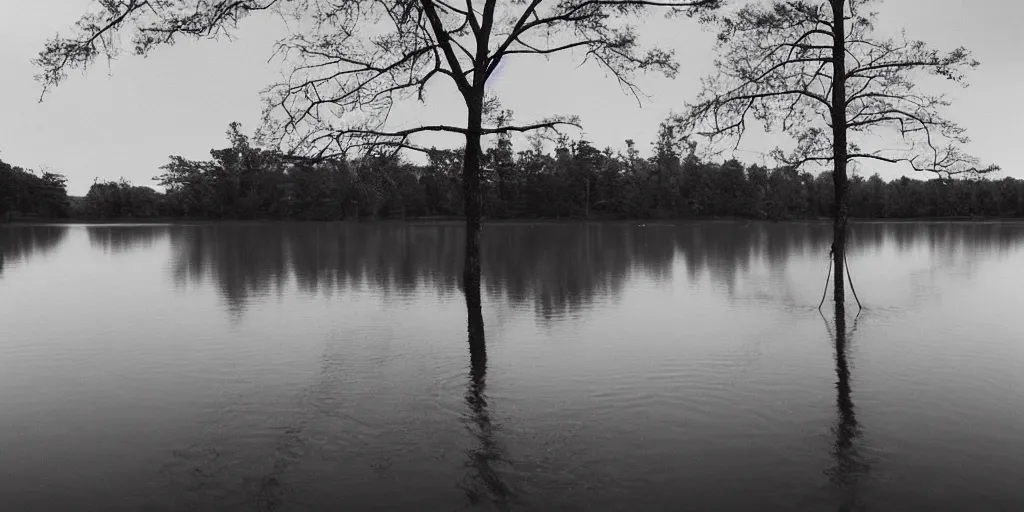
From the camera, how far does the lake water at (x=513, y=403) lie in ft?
23.0

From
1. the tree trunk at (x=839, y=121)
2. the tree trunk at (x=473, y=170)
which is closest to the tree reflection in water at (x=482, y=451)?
the tree trunk at (x=473, y=170)

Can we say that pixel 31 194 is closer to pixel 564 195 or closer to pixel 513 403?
pixel 564 195

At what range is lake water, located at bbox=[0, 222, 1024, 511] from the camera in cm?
700

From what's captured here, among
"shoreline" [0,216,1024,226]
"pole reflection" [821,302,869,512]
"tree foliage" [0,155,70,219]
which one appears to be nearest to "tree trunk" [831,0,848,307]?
"pole reflection" [821,302,869,512]

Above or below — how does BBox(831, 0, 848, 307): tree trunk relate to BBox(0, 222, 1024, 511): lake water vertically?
above

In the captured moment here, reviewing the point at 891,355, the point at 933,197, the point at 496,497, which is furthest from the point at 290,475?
the point at 933,197

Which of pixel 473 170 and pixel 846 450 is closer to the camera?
pixel 846 450

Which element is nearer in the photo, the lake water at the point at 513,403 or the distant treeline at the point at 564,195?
the lake water at the point at 513,403

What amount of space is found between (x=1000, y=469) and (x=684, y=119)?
13.1 meters

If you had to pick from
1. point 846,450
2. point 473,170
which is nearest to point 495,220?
point 473,170

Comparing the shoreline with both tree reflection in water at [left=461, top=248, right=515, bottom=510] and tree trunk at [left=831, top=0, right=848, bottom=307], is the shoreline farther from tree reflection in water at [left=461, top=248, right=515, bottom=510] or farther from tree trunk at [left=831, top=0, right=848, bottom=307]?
tree reflection in water at [left=461, top=248, right=515, bottom=510]

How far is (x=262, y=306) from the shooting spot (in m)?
20.3

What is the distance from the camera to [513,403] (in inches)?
398

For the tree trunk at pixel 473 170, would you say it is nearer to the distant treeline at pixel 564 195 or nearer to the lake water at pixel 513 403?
the lake water at pixel 513 403
